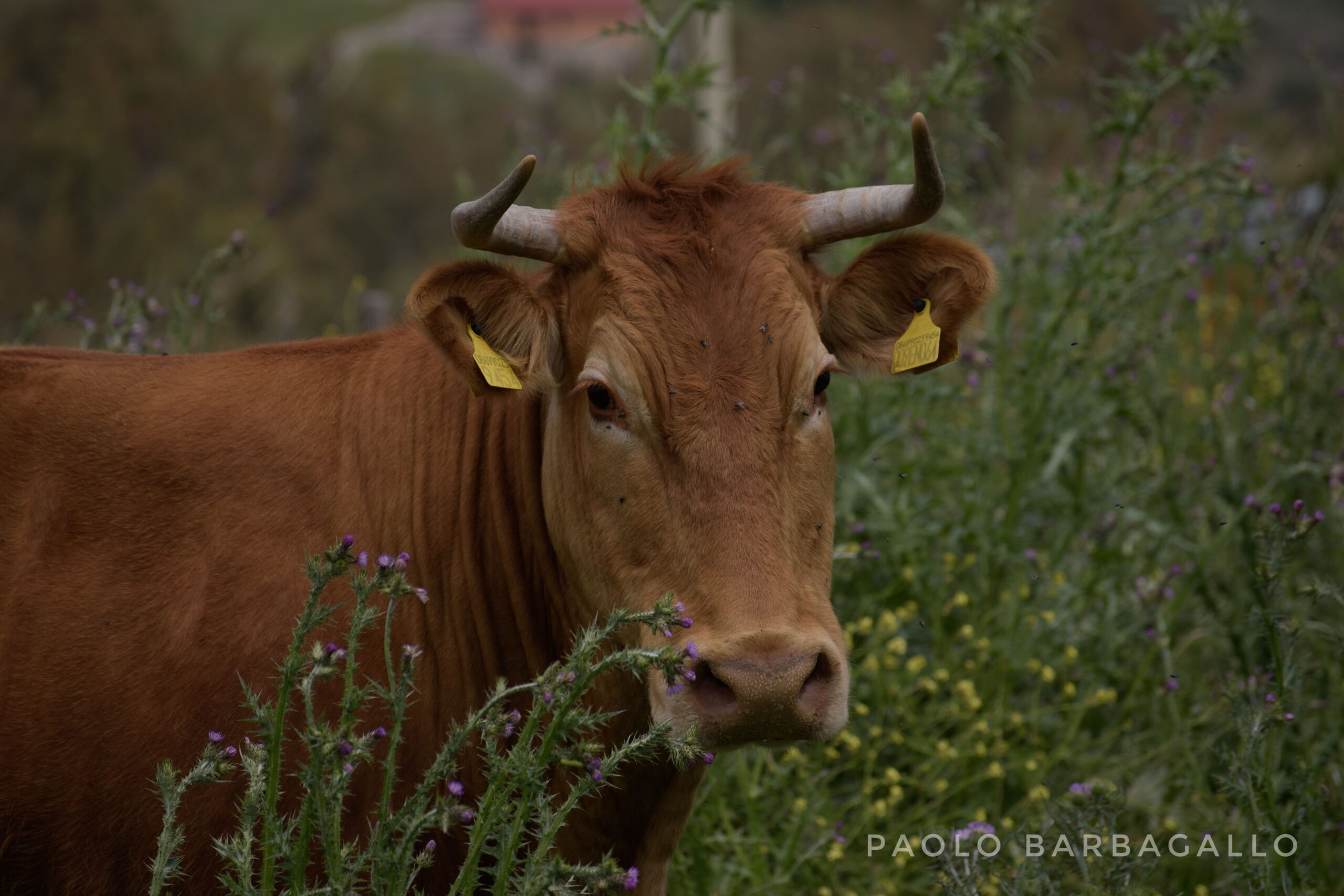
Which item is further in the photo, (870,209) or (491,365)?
(870,209)

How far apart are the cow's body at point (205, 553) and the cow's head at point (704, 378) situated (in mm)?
247

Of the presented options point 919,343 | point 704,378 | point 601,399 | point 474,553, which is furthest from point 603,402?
point 919,343

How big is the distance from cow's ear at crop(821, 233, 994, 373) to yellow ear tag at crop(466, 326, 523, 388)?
0.88 m

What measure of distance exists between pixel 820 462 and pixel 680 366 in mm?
427

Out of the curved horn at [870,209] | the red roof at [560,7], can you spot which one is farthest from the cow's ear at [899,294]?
the red roof at [560,7]

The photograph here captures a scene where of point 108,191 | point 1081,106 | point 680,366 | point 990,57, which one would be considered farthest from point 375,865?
point 108,191

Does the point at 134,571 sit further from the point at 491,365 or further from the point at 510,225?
the point at 510,225

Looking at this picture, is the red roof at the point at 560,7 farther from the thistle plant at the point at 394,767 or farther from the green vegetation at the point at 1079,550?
the thistle plant at the point at 394,767

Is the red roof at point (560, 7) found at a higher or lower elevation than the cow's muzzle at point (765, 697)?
higher

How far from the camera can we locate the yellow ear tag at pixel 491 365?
288cm

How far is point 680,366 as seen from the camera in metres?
2.72

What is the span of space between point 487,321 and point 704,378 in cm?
61

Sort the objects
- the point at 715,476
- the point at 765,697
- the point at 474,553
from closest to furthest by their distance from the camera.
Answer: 1. the point at 765,697
2. the point at 715,476
3. the point at 474,553

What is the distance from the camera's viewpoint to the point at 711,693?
96.1 inches
